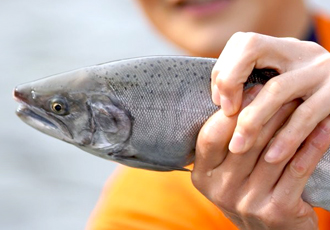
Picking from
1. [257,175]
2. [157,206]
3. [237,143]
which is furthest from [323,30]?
[237,143]

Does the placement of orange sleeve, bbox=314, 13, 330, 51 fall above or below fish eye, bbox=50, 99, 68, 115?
below

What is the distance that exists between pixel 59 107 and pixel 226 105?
1.50 feet

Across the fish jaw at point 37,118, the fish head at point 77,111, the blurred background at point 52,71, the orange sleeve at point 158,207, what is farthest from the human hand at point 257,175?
the blurred background at point 52,71

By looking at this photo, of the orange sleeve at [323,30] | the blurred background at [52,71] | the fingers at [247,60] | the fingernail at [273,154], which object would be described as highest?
the fingers at [247,60]

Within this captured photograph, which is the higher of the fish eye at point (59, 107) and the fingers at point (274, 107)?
the fingers at point (274, 107)

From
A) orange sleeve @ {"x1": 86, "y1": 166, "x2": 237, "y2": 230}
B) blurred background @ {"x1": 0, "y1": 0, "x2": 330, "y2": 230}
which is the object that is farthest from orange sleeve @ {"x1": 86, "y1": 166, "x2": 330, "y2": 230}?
blurred background @ {"x1": 0, "y1": 0, "x2": 330, "y2": 230}

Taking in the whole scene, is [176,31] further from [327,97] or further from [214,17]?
[327,97]

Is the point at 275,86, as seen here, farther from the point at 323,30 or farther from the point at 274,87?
the point at 323,30

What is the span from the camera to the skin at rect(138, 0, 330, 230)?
1.58m

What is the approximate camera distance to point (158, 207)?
2.73m

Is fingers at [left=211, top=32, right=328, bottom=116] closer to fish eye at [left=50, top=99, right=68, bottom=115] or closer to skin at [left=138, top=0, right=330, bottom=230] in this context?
skin at [left=138, top=0, right=330, bottom=230]

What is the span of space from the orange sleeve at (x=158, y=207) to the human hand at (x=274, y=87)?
110 centimetres

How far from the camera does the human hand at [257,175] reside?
166 cm

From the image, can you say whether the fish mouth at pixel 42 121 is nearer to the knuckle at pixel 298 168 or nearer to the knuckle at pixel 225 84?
the knuckle at pixel 225 84
